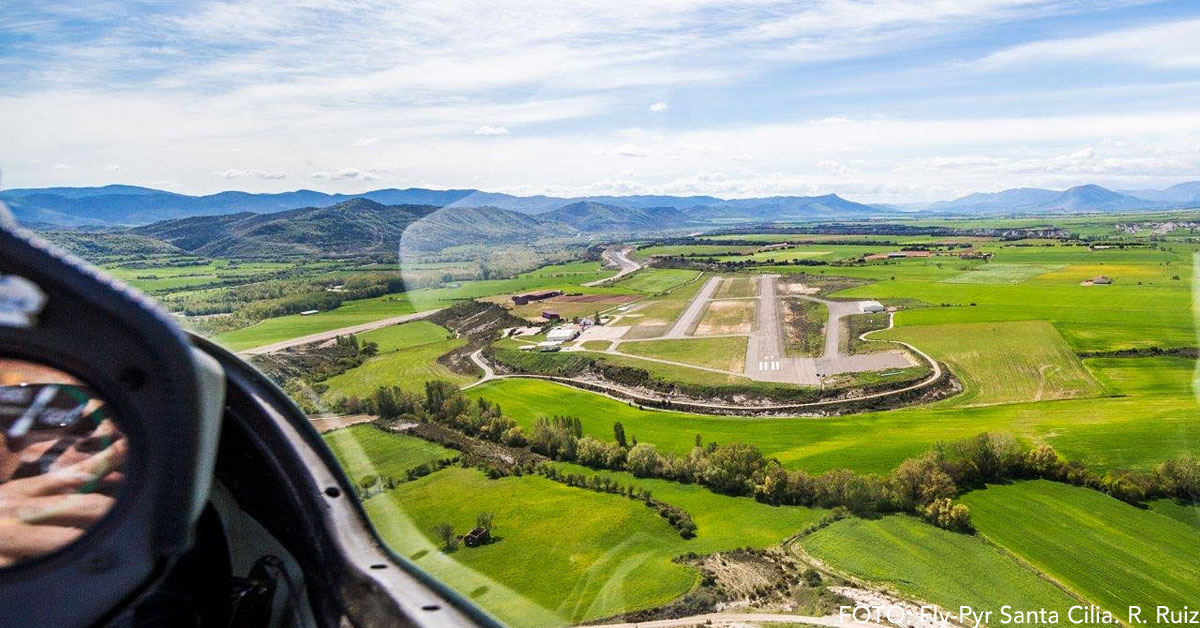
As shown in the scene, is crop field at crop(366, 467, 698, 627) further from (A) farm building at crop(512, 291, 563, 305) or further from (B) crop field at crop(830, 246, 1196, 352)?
(A) farm building at crop(512, 291, 563, 305)

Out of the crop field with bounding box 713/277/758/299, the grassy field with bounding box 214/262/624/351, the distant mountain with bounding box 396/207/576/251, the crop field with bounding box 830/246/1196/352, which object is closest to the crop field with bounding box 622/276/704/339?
the crop field with bounding box 713/277/758/299

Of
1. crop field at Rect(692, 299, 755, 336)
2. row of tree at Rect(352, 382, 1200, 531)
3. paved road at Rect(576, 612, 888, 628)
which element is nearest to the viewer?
paved road at Rect(576, 612, 888, 628)

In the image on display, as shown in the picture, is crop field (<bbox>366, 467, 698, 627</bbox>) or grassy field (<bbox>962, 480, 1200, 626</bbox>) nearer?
crop field (<bbox>366, 467, 698, 627</bbox>)

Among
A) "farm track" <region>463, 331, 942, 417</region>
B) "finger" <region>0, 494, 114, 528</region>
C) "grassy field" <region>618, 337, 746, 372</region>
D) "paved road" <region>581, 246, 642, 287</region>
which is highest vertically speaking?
"finger" <region>0, 494, 114, 528</region>

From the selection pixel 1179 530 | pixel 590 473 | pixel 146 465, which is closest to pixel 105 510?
pixel 146 465

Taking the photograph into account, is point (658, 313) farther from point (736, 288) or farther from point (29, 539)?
point (29, 539)

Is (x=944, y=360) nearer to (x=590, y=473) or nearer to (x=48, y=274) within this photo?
(x=590, y=473)

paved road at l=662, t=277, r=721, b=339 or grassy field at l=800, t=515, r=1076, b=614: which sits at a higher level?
paved road at l=662, t=277, r=721, b=339

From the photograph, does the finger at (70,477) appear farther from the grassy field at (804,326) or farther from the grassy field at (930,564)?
the grassy field at (804,326)
